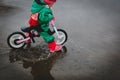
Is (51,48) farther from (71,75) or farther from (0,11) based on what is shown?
(0,11)

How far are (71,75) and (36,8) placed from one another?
5.88ft

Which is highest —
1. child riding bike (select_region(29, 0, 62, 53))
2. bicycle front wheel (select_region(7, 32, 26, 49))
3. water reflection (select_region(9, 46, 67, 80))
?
child riding bike (select_region(29, 0, 62, 53))

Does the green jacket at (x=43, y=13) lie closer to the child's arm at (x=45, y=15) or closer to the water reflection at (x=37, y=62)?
the child's arm at (x=45, y=15)

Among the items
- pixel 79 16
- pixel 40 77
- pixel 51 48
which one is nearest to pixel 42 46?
pixel 51 48

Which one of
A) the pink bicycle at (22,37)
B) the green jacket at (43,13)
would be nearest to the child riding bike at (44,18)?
the green jacket at (43,13)

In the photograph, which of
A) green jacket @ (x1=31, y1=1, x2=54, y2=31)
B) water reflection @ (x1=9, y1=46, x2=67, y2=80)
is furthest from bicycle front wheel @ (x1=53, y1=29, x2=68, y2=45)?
green jacket @ (x1=31, y1=1, x2=54, y2=31)

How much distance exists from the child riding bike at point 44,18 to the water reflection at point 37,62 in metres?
0.29

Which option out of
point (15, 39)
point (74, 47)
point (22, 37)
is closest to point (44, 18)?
point (22, 37)

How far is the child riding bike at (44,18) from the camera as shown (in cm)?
668

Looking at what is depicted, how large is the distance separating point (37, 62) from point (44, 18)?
1031mm

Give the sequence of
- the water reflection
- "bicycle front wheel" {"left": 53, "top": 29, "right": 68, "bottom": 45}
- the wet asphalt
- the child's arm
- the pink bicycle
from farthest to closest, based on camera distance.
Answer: "bicycle front wheel" {"left": 53, "top": 29, "right": 68, "bottom": 45}
the pink bicycle
the child's arm
the wet asphalt
the water reflection

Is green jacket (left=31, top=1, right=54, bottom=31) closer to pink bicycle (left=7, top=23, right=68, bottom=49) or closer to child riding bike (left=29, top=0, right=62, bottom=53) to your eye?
child riding bike (left=29, top=0, right=62, bottom=53)

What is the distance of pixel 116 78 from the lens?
19.7ft

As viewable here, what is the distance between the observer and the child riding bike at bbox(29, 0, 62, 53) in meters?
6.68
